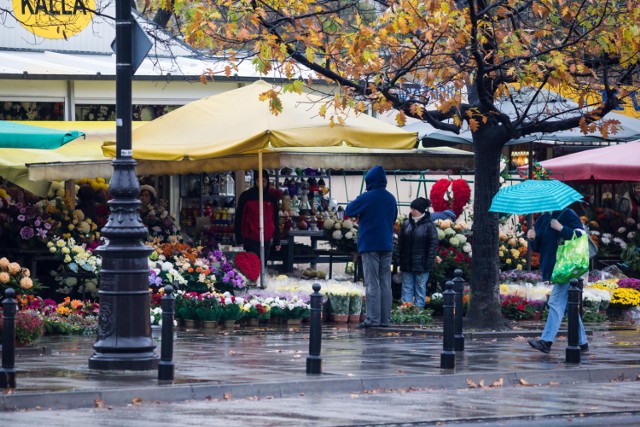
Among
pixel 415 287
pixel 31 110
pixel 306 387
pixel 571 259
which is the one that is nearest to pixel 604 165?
pixel 415 287

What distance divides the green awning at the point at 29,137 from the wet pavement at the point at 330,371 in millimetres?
2403

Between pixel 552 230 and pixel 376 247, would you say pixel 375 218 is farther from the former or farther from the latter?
pixel 552 230

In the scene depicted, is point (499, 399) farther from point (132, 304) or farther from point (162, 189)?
point (162, 189)

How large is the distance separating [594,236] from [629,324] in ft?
15.4

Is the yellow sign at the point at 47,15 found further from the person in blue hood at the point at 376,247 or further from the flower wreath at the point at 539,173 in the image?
the flower wreath at the point at 539,173

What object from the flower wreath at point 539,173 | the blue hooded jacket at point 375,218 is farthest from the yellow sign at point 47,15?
the flower wreath at point 539,173

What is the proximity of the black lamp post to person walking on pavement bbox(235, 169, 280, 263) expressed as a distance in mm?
8313

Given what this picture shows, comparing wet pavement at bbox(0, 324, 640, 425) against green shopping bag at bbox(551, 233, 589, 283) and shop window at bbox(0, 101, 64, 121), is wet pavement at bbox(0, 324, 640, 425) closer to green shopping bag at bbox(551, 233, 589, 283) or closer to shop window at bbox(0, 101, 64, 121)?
green shopping bag at bbox(551, 233, 589, 283)

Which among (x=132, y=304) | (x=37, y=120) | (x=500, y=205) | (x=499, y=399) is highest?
(x=37, y=120)

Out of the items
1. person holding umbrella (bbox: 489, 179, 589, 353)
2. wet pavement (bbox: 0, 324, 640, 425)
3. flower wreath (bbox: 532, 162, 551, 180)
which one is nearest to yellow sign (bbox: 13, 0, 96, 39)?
flower wreath (bbox: 532, 162, 551, 180)

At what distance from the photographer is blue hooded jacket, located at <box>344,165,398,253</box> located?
18.9m

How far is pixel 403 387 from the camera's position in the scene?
12.9m

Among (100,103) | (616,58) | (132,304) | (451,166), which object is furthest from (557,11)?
(100,103)

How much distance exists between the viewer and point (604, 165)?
2491 cm
